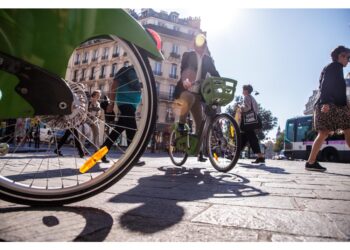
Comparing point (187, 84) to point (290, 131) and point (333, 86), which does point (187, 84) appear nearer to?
point (333, 86)

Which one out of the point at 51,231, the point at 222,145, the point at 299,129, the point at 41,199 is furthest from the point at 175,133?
the point at 299,129

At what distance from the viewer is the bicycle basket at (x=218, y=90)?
3861mm

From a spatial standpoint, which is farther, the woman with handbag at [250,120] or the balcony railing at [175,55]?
the balcony railing at [175,55]

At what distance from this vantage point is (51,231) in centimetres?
114

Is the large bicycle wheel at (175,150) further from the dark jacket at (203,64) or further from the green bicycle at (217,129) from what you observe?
the dark jacket at (203,64)

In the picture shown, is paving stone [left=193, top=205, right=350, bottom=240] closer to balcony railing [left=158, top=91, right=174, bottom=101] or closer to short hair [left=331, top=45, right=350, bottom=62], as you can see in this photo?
short hair [left=331, top=45, right=350, bottom=62]

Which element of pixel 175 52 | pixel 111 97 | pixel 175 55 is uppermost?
pixel 175 52

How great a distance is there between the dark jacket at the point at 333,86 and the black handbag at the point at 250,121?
2.32m

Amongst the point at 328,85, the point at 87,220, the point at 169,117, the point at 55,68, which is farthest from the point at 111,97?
the point at 169,117

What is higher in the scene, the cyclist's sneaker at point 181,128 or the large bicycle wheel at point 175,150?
the cyclist's sneaker at point 181,128

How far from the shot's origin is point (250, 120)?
22.3 ft

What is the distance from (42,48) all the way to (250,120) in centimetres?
585

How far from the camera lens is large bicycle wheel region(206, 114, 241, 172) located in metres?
3.75

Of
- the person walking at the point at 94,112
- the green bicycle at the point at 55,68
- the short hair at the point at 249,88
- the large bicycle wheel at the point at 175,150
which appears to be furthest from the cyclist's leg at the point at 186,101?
the short hair at the point at 249,88
